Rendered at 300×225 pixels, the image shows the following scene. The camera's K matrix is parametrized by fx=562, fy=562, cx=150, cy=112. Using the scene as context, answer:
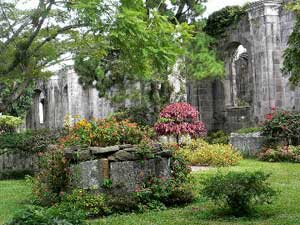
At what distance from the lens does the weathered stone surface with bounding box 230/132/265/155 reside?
19.1m

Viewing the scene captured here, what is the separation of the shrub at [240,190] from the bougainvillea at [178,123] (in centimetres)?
1059

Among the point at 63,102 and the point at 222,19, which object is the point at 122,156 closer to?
the point at 222,19

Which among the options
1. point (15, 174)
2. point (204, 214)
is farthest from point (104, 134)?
point (15, 174)

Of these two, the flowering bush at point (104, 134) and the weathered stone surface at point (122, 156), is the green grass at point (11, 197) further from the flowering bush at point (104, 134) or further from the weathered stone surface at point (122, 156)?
the weathered stone surface at point (122, 156)

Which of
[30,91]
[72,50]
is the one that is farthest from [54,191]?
[30,91]

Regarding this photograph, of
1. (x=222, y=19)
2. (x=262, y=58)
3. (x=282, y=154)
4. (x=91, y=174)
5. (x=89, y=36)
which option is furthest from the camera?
(x=222, y=19)

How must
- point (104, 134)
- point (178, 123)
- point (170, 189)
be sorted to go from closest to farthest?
point (170, 189), point (104, 134), point (178, 123)

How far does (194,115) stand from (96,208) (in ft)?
35.9

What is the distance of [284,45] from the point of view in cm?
2153

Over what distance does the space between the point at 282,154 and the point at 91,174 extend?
903 cm

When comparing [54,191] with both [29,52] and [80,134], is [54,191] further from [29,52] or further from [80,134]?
[29,52]

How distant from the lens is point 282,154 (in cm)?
1736

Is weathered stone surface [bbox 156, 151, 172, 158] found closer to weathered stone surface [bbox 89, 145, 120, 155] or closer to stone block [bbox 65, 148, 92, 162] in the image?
weathered stone surface [bbox 89, 145, 120, 155]

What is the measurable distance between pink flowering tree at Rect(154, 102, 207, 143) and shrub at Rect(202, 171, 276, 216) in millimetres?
10595
